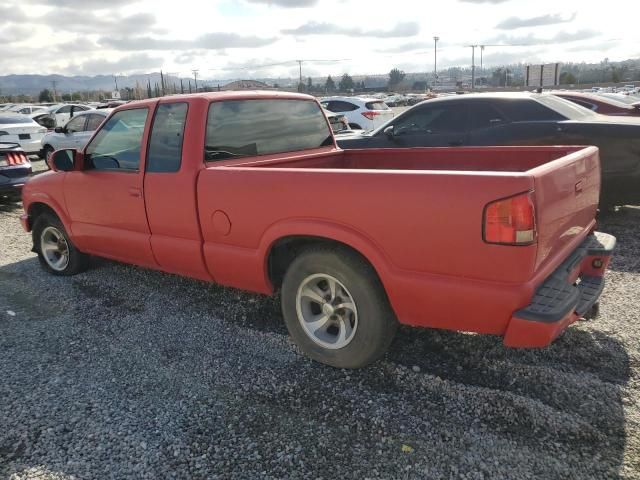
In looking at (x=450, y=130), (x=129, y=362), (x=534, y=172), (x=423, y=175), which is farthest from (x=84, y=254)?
(x=450, y=130)

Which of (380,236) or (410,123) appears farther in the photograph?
(410,123)

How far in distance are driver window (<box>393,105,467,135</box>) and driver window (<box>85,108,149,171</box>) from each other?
435 cm

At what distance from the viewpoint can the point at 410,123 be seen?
7.78 metres

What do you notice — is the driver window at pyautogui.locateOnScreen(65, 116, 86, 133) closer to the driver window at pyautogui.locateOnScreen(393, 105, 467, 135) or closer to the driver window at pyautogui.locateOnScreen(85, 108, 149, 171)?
the driver window at pyautogui.locateOnScreen(393, 105, 467, 135)

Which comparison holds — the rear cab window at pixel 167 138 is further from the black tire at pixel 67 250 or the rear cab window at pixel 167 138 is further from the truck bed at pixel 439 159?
the black tire at pixel 67 250

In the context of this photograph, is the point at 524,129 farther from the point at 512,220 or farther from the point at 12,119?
the point at 12,119

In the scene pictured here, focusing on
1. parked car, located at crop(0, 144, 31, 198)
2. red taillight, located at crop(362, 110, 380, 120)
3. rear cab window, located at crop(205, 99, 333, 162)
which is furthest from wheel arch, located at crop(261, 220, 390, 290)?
red taillight, located at crop(362, 110, 380, 120)

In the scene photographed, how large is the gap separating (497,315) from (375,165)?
2.44 m

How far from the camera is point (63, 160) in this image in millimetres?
4742

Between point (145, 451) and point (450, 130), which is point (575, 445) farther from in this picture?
point (450, 130)

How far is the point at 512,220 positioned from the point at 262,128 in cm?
248

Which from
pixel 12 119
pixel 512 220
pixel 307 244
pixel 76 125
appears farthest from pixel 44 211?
pixel 12 119

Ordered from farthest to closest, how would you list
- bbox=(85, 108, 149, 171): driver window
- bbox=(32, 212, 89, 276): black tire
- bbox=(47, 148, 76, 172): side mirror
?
1. bbox=(32, 212, 89, 276): black tire
2. bbox=(47, 148, 76, 172): side mirror
3. bbox=(85, 108, 149, 171): driver window

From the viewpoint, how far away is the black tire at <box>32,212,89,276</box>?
532 centimetres
